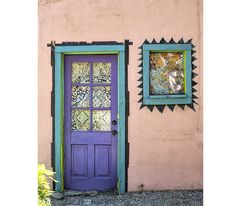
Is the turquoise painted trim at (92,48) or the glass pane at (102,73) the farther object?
the glass pane at (102,73)

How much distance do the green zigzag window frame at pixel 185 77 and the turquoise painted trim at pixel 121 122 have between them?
0.28 metres

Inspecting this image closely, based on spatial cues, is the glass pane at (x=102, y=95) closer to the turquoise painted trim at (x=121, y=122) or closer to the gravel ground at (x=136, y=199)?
the turquoise painted trim at (x=121, y=122)

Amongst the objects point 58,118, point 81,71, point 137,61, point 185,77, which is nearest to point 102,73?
point 81,71

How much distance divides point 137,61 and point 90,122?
1.21 metres

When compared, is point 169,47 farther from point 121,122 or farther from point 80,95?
point 80,95

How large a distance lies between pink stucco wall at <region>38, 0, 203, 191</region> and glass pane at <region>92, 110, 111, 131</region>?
366mm

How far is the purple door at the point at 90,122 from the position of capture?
6.38 meters

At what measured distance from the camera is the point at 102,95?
6398mm

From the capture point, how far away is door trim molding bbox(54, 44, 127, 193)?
622cm

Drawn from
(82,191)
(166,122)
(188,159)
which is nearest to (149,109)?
(166,122)

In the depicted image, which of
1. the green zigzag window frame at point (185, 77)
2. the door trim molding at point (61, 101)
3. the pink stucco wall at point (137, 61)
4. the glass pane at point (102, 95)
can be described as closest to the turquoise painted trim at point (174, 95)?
the green zigzag window frame at point (185, 77)
